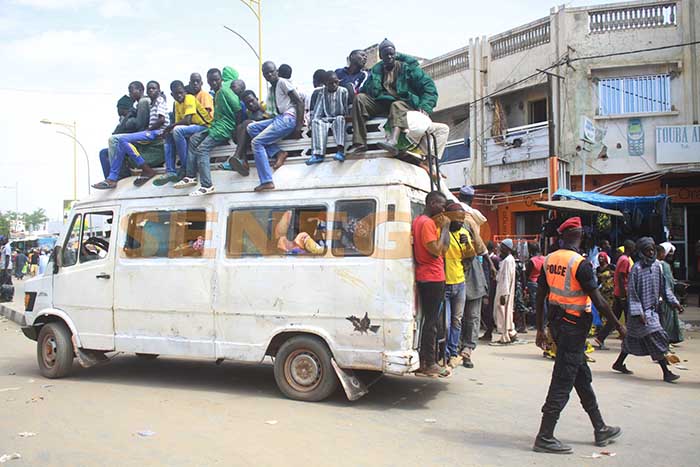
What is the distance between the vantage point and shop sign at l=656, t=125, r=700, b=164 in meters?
16.6

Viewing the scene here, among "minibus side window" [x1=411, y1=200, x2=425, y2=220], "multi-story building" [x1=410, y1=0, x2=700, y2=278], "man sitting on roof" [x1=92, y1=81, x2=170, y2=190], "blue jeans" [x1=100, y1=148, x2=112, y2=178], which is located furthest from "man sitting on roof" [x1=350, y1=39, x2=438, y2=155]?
"multi-story building" [x1=410, y1=0, x2=700, y2=278]

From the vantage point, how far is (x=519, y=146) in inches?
750

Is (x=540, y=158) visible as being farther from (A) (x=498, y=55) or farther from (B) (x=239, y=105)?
(B) (x=239, y=105)

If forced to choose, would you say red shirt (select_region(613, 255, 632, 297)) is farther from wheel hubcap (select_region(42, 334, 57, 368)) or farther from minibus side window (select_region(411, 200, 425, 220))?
wheel hubcap (select_region(42, 334, 57, 368))

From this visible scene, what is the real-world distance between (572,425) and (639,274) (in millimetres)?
2865

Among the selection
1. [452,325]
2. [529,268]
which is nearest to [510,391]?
[452,325]

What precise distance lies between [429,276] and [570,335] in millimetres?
1489

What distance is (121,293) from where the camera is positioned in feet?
23.1

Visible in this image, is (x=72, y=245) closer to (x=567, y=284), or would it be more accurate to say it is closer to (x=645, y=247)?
(x=567, y=284)

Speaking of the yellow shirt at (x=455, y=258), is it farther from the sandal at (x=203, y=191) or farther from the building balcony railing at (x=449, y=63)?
the building balcony railing at (x=449, y=63)

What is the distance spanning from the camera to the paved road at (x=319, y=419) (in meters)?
4.57

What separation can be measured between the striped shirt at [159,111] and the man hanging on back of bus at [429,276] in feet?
12.8

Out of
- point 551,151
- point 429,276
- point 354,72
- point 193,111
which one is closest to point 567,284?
point 429,276

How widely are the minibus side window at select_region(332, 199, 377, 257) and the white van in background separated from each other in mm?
11
